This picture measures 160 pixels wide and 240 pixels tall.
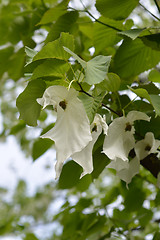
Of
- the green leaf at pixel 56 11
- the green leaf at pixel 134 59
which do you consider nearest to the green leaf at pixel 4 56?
the green leaf at pixel 56 11

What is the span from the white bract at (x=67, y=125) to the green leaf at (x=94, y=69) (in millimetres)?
32

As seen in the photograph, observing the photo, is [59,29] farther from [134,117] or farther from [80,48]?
[134,117]

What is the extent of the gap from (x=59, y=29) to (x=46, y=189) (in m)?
2.44

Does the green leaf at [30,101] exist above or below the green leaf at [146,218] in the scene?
above

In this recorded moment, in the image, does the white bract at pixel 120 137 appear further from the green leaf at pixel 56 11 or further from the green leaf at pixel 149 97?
the green leaf at pixel 56 11

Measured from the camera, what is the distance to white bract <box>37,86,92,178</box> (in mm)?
408

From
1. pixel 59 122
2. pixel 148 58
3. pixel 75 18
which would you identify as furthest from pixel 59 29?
pixel 59 122

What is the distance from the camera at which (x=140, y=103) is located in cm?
62

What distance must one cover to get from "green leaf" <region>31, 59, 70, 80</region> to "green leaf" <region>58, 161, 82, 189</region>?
0.28 m

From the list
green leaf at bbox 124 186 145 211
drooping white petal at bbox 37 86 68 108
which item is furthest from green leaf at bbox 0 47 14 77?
drooping white petal at bbox 37 86 68 108

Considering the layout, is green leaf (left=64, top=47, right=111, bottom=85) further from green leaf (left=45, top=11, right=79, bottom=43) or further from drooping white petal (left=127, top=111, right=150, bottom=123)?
green leaf (left=45, top=11, right=79, bottom=43)

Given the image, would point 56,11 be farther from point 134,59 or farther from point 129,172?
point 129,172

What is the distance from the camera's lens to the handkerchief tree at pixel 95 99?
43 cm

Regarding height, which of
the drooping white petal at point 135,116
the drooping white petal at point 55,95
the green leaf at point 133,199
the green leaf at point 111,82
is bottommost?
the green leaf at point 133,199
